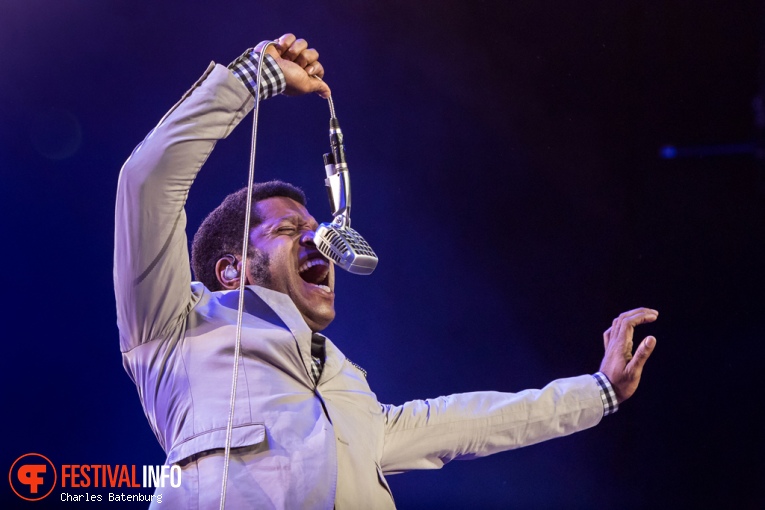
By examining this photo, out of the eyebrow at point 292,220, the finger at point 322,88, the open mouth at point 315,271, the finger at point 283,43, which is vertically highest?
the finger at point 283,43

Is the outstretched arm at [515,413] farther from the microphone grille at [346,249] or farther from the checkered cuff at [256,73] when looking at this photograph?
the checkered cuff at [256,73]

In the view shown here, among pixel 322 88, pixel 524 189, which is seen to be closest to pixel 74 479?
pixel 322 88

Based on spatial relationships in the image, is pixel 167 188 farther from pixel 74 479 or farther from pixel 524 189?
pixel 524 189

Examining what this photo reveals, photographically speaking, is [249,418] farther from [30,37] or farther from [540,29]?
[540,29]

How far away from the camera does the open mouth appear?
5.18 feet

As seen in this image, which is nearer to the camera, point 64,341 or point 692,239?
point 64,341

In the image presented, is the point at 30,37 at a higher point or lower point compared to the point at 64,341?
higher

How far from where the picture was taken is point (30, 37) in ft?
6.39

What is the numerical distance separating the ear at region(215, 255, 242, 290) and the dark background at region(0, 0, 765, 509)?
1.39ft

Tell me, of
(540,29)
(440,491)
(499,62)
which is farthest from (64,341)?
(540,29)

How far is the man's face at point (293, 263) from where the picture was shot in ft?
5.06

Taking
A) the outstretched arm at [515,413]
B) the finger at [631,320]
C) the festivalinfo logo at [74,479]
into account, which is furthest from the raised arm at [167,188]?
the finger at [631,320]

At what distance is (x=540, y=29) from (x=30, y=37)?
56.8 inches

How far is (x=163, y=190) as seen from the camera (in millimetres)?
1171
